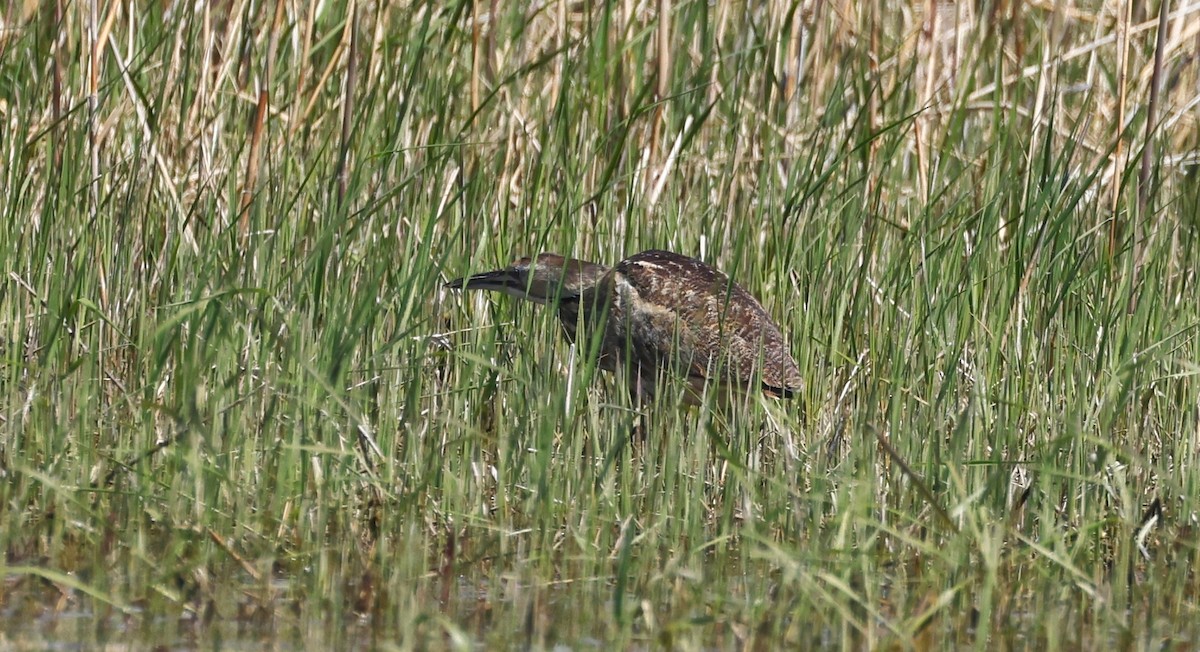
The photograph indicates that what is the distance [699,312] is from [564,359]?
0.40 metres

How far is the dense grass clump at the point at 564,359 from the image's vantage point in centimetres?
287

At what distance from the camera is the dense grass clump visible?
287 cm

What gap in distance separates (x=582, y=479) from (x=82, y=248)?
142 cm

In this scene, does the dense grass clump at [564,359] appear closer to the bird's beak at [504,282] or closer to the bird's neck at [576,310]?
the bird's beak at [504,282]

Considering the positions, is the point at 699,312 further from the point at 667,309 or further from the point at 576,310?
the point at 576,310

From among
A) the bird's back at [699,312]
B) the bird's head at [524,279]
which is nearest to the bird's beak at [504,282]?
the bird's head at [524,279]

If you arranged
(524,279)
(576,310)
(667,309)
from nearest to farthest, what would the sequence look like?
1. (524,279)
2. (667,309)
3. (576,310)

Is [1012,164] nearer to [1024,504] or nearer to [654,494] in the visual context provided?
[1024,504]

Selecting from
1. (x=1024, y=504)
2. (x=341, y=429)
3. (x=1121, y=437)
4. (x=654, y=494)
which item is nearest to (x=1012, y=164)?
(x=1121, y=437)

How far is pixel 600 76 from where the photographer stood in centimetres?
504

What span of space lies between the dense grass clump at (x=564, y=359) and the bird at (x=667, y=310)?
95 mm

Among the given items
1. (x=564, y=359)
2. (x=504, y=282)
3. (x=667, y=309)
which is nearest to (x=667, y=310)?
(x=667, y=309)

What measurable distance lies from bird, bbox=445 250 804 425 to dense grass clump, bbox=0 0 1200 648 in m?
0.10

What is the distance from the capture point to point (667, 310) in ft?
14.9
